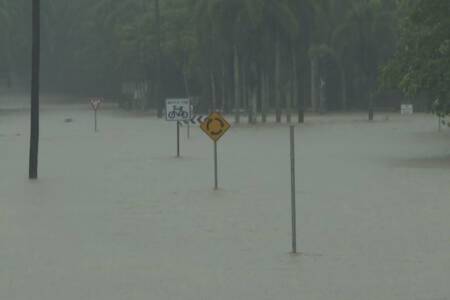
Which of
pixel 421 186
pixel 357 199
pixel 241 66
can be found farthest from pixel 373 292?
pixel 241 66

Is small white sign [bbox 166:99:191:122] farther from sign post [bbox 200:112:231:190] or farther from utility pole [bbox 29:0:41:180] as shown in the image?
sign post [bbox 200:112:231:190]

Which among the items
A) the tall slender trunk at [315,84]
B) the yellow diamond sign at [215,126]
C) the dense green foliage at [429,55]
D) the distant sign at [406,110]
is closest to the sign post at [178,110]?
the dense green foliage at [429,55]

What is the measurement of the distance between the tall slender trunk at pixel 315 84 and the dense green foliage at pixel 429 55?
164ft

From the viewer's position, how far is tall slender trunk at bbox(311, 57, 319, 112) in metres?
86.5

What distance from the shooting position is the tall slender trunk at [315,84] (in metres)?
86.5

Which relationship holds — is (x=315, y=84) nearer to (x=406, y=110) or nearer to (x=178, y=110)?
(x=406, y=110)

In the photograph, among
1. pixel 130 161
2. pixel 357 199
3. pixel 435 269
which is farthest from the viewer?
pixel 130 161

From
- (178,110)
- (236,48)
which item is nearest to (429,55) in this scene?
(178,110)

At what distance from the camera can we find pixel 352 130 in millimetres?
53500

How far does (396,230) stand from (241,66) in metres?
53.2

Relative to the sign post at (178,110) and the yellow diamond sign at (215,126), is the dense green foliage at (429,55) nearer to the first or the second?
the sign post at (178,110)

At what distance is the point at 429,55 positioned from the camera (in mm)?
32938

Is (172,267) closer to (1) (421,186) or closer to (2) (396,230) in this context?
(2) (396,230)

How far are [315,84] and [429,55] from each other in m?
55.1
